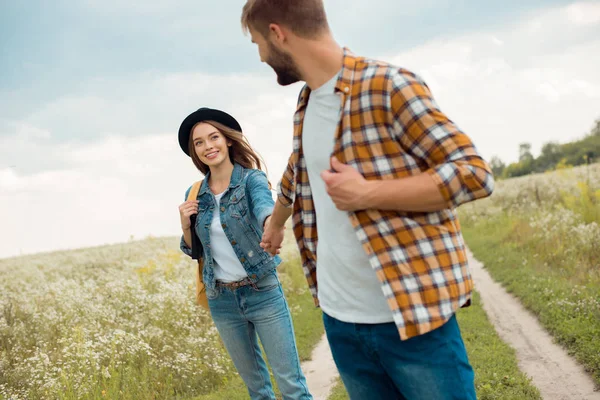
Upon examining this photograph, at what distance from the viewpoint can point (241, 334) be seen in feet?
13.2

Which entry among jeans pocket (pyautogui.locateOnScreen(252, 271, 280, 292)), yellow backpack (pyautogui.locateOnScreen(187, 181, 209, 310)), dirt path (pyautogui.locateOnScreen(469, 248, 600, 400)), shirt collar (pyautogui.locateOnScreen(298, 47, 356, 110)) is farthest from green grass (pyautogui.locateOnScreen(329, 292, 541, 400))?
shirt collar (pyautogui.locateOnScreen(298, 47, 356, 110))

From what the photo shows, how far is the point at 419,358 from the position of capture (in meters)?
2.04

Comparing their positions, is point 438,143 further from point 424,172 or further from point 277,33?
point 277,33

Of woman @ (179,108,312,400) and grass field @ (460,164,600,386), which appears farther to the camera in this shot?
grass field @ (460,164,600,386)

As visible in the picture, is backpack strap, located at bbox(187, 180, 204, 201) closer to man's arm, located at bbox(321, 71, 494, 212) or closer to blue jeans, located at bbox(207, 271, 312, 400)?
blue jeans, located at bbox(207, 271, 312, 400)

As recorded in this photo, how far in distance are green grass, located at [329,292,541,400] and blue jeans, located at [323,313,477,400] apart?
146 inches

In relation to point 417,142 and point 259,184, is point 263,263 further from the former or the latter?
point 417,142

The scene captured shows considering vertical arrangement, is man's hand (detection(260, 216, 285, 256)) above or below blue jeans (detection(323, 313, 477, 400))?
above

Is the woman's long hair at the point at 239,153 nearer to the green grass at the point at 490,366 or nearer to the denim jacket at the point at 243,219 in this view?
the denim jacket at the point at 243,219

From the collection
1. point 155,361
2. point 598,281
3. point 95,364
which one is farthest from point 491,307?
point 95,364

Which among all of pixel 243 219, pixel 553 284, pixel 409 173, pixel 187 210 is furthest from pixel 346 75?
pixel 553 284

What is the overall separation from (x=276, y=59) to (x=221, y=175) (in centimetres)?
210

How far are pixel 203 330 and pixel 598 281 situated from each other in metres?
5.79

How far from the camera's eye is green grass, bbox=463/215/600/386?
6.49 metres
